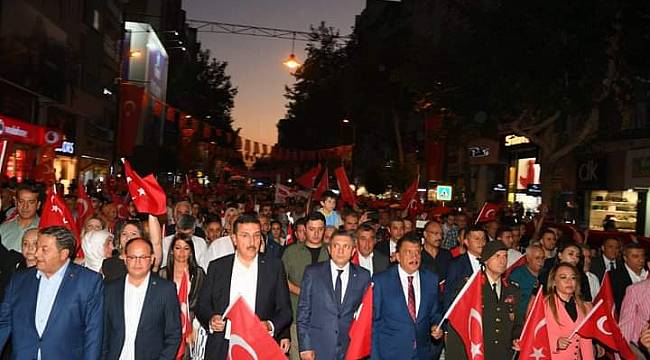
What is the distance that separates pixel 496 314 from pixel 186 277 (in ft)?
9.76

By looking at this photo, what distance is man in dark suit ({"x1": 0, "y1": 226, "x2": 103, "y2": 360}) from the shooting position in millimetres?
4914

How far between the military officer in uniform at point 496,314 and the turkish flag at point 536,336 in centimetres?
34

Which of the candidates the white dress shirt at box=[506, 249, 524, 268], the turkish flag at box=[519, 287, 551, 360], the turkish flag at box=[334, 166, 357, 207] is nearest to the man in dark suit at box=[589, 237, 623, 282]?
the white dress shirt at box=[506, 249, 524, 268]

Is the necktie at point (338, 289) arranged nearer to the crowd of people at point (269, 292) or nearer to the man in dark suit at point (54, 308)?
the crowd of people at point (269, 292)

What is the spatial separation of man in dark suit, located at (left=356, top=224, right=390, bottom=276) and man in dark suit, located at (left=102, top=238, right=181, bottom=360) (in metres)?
3.28

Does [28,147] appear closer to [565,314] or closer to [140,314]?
[140,314]

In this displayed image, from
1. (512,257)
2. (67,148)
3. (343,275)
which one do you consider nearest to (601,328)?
(343,275)

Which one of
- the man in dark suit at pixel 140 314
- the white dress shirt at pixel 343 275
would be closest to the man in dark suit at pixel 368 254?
the white dress shirt at pixel 343 275

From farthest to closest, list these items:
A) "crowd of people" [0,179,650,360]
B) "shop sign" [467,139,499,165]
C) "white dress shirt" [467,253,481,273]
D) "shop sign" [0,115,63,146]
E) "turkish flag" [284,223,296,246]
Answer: "shop sign" [467,139,499,165] < "shop sign" [0,115,63,146] < "turkish flag" [284,223,296,246] < "white dress shirt" [467,253,481,273] < "crowd of people" [0,179,650,360]

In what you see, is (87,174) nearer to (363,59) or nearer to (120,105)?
(120,105)

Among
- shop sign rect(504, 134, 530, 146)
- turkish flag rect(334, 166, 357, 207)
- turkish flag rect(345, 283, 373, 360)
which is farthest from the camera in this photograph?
shop sign rect(504, 134, 530, 146)

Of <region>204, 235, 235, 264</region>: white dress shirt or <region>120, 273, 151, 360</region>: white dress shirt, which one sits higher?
<region>204, 235, 235, 264</region>: white dress shirt

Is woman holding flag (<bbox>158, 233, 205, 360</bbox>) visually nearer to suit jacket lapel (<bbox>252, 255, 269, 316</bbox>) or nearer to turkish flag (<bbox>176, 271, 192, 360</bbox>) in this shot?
turkish flag (<bbox>176, 271, 192, 360</bbox>)

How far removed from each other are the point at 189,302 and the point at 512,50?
16439 mm
